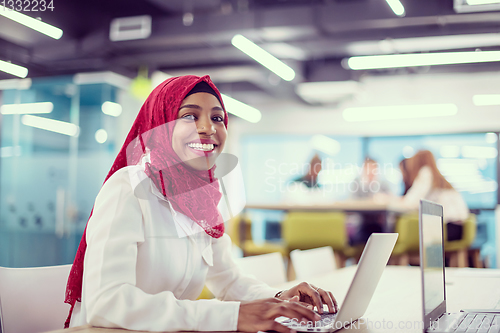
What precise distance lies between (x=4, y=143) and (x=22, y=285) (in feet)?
12.2

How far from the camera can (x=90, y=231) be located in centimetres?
114

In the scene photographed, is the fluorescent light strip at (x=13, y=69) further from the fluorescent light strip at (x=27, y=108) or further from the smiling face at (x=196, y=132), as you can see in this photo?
the smiling face at (x=196, y=132)

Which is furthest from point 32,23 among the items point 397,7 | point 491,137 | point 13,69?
point 491,137

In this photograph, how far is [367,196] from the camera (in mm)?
7898

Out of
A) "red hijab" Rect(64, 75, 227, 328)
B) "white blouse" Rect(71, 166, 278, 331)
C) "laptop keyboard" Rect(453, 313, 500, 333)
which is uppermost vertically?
"red hijab" Rect(64, 75, 227, 328)

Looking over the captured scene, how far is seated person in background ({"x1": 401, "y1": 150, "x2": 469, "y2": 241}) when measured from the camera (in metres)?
4.54

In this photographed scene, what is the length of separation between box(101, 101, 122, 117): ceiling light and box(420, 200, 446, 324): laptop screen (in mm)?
5302

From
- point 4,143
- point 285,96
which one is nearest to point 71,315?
point 4,143

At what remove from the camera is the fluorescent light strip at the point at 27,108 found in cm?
454

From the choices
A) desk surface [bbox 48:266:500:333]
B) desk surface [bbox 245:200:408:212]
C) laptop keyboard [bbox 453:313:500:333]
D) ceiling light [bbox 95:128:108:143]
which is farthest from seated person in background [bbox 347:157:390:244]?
laptop keyboard [bbox 453:313:500:333]

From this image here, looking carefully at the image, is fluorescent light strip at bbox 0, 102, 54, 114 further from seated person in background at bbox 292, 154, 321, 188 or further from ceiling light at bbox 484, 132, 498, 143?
ceiling light at bbox 484, 132, 498, 143

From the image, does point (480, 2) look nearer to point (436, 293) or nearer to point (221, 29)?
point (221, 29)

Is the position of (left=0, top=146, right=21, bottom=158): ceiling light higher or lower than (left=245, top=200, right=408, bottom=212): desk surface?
higher

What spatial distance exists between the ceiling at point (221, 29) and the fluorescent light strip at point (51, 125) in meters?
0.49
